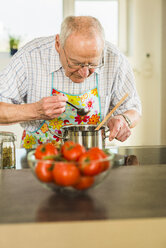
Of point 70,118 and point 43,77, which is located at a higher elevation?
point 43,77

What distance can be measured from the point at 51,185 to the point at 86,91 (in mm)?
1165

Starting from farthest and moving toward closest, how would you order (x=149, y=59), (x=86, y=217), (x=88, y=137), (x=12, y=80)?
(x=149, y=59), (x=12, y=80), (x=88, y=137), (x=86, y=217)

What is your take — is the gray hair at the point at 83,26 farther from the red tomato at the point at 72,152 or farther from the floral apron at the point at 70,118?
the red tomato at the point at 72,152

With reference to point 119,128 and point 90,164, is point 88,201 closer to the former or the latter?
point 90,164

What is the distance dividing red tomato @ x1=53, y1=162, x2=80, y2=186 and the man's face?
0.82 metres

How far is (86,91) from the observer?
6.43ft

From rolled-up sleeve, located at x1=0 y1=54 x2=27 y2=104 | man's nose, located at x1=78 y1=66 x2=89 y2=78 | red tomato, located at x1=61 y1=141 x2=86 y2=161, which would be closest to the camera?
red tomato, located at x1=61 y1=141 x2=86 y2=161

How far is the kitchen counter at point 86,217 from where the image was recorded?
73 cm

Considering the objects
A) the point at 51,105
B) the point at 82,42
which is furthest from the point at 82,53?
the point at 51,105

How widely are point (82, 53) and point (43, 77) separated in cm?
45

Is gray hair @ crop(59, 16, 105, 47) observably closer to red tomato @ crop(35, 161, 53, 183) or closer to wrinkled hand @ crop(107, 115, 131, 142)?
wrinkled hand @ crop(107, 115, 131, 142)

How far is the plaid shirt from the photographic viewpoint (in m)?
1.88

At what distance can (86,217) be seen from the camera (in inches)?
29.9

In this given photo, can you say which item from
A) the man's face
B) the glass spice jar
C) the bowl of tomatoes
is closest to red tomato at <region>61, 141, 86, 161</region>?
the bowl of tomatoes
